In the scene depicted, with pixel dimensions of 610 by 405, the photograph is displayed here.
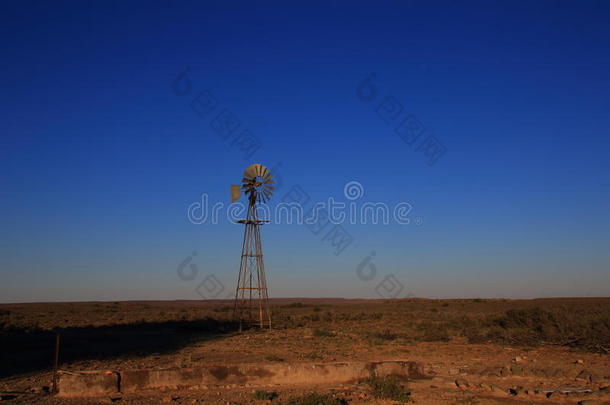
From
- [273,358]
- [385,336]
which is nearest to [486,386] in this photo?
[273,358]

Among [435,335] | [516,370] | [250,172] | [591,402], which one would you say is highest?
[250,172]

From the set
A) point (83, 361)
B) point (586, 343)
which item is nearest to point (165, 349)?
point (83, 361)

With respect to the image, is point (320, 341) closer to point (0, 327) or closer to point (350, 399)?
point (350, 399)

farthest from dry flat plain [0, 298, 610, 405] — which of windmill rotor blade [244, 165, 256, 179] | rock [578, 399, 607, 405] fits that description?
windmill rotor blade [244, 165, 256, 179]

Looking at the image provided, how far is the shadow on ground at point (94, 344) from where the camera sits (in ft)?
46.0

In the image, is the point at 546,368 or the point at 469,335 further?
the point at 469,335

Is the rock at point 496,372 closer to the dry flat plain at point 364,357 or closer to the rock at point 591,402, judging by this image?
the dry flat plain at point 364,357

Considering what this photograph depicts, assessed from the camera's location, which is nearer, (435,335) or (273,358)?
(273,358)

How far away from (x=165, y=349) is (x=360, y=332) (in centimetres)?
877

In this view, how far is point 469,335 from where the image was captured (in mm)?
19609

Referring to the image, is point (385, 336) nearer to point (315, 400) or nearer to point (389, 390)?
point (389, 390)

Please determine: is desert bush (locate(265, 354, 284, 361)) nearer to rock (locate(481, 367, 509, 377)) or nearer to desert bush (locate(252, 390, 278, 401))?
desert bush (locate(252, 390, 278, 401))

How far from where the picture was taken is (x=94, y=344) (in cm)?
1806

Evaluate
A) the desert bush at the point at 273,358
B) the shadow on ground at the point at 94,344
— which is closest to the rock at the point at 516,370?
the desert bush at the point at 273,358
